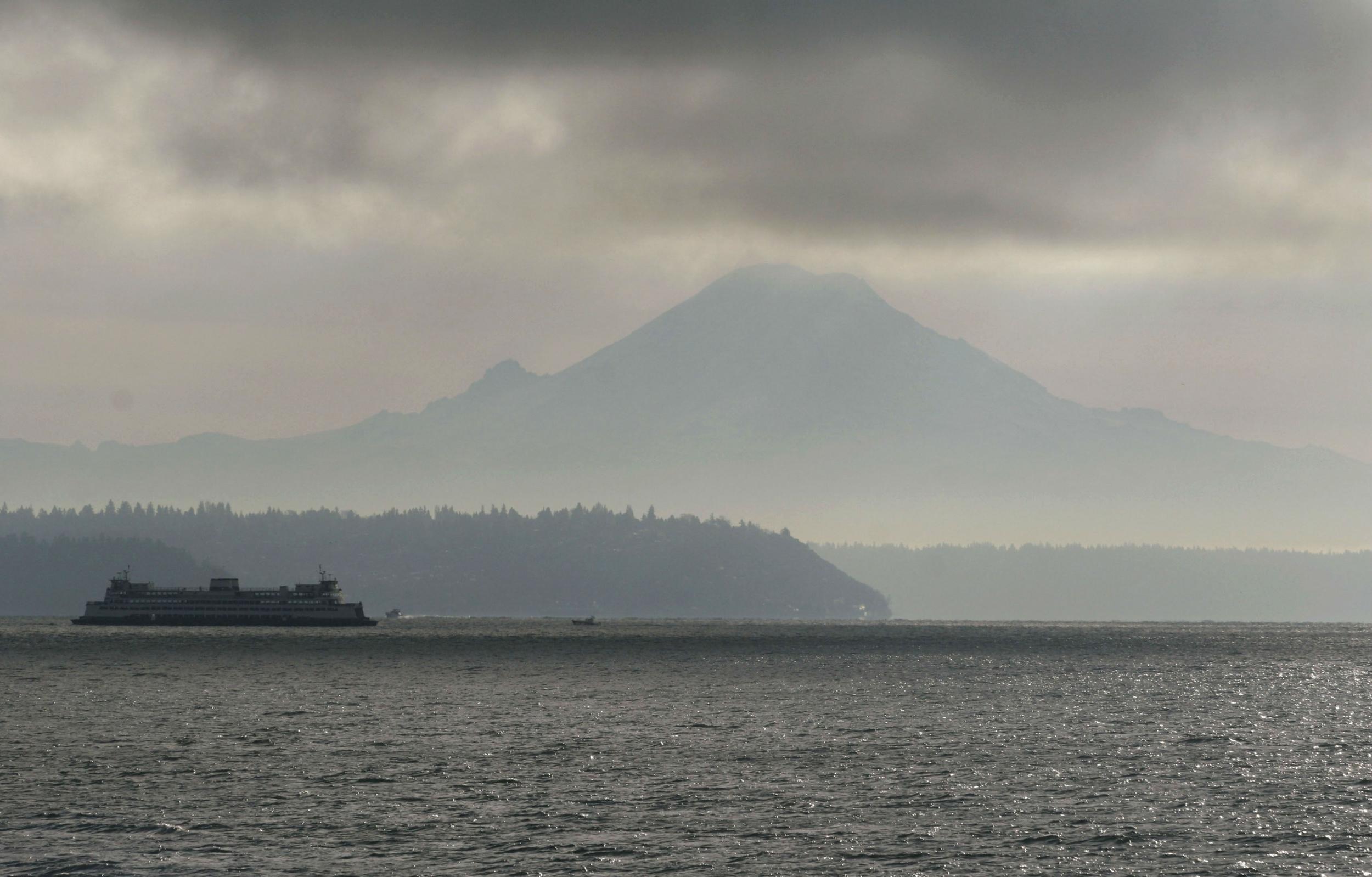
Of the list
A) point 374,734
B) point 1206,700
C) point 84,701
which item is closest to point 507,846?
point 374,734

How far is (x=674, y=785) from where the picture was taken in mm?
79750

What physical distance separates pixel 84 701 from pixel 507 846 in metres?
87.1

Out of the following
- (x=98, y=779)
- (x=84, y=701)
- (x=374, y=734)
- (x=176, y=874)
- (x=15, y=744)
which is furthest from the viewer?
(x=84, y=701)

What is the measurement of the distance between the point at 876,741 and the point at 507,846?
152ft

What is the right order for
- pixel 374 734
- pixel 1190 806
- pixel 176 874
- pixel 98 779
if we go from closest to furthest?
pixel 176 874, pixel 1190 806, pixel 98 779, pixel 374 734

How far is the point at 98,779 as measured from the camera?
80.2 meters

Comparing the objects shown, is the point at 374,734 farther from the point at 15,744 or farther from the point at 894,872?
the point at 894,872

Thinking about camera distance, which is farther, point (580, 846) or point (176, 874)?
point (580, 846)

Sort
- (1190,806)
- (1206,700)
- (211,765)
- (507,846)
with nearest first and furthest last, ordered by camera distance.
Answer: (507,846) < (1190,806) < (211,765) < (1206,700)

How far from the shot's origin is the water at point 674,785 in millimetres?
59906

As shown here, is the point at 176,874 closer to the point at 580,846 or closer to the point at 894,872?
the point at 580,846

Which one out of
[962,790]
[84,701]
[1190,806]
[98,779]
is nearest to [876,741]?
[962,790]

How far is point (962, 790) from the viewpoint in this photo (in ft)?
258

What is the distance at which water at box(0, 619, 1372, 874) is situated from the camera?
59.9 metres
